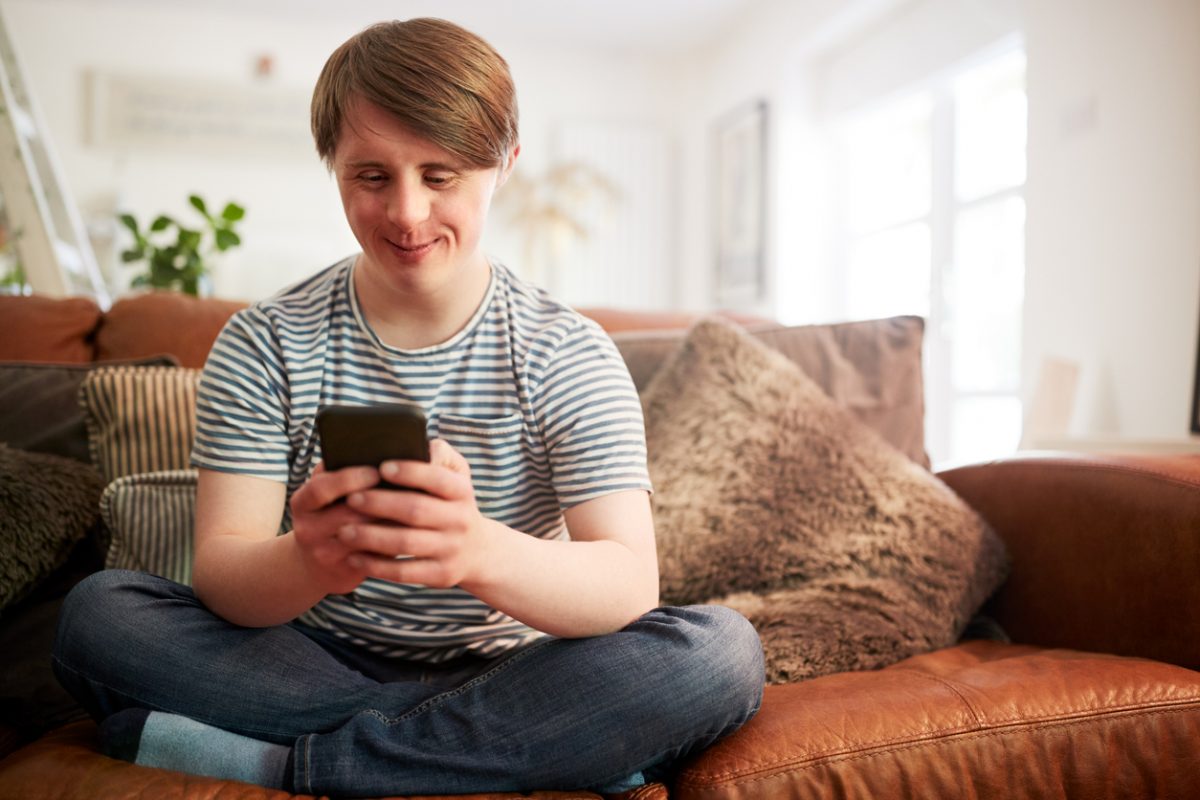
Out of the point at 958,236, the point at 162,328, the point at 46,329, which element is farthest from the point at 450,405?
the point at 958,236

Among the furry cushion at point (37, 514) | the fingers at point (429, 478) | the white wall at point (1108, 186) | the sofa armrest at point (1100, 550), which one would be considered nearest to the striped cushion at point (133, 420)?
the furry cushion at point (37, 514)

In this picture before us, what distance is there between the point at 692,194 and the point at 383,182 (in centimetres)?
465

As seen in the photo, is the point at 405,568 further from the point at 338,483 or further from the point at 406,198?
the point at 406,198

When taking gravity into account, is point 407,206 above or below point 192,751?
above

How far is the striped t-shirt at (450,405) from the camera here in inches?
37.7

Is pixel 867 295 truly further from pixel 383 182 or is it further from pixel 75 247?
pixel 383 182

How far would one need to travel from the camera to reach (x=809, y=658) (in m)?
1.10

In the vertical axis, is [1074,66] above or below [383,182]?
above

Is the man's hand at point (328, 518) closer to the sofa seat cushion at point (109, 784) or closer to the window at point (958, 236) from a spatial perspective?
the sofa seat cushion at point (109, 784)

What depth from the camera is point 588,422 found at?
0.96 meters

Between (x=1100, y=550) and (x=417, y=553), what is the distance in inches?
36.0

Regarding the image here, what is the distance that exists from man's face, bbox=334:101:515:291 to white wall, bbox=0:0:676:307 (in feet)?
13.5

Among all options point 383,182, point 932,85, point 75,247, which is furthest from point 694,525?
point 932,85

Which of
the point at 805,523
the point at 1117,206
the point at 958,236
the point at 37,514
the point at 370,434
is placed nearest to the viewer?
the point at 370,434
